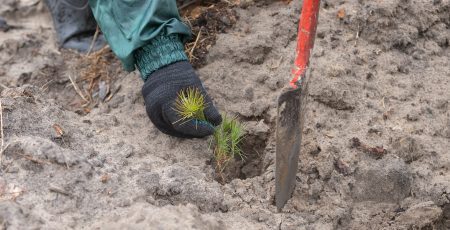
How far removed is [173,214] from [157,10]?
0.87m

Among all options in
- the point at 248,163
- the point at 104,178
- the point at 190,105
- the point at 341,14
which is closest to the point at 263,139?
the point at 248,163

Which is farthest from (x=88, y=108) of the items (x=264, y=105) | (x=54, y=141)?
(x=264, y=105)

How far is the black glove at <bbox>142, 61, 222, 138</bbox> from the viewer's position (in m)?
2.12

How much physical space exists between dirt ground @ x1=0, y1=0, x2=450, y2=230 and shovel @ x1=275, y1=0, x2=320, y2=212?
0.29 ft

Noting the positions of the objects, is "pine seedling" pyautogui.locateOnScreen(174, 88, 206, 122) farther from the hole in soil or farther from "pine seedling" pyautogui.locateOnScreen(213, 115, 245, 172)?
the hole in soil

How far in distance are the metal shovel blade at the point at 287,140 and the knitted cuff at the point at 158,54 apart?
60cm

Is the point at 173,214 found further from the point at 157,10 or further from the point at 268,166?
the point at 157,10

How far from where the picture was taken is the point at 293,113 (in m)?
1.84

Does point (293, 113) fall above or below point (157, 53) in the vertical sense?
above

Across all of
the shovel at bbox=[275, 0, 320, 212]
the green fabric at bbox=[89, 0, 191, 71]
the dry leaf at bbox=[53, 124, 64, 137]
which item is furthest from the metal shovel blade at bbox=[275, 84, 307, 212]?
the dry leaf at bbox=[53, 124, 64, 137]

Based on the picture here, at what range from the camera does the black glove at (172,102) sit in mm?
2121

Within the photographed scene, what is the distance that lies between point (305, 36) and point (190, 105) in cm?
51

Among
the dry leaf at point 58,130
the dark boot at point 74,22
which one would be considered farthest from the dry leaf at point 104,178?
the dark boot at point 74,22

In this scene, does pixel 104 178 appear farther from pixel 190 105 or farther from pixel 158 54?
pixel 158 54
